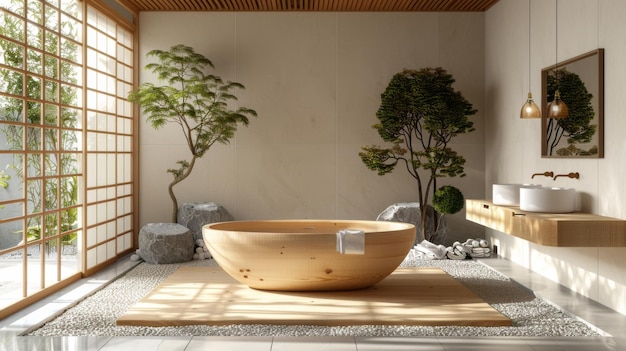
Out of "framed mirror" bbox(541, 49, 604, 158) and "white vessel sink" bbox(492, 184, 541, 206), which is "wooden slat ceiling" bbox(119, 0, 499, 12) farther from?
"white vessel sink" bbox(492, 184, 541, 206)

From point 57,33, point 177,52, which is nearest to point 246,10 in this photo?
point 177,52

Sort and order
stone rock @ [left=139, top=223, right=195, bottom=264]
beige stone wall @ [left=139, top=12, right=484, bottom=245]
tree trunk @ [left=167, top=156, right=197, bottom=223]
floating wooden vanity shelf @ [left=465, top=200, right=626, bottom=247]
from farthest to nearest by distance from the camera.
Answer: beige stone wall @ [left=139, top=12, right=484, bottom=245] → tree trunk @ [left=167, top=156, right=197, bottom=223] → stone rock @ [left=139, top=223, right=195, bottom=264] → floating wooden vanity shelf @ [left=465, top=200, right=626, bottom=247]

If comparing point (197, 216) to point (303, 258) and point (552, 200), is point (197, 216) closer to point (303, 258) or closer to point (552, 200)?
point (303, 258)

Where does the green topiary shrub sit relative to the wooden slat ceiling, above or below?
below

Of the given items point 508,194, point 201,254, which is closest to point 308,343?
point 508,194

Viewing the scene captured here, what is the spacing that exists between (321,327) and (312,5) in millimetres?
4653

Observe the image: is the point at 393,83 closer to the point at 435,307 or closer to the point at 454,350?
the point at 435,307

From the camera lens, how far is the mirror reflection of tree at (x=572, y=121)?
509 cm

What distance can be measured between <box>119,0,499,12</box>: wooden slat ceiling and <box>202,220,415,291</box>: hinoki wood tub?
346 cm

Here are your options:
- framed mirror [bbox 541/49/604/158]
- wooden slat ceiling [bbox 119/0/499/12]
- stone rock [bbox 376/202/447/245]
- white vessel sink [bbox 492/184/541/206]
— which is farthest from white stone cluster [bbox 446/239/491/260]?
wooden slat ceiling [bbox 119/0/499/12]

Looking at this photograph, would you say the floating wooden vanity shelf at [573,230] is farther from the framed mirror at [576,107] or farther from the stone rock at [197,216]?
the stone rock at [197,216]

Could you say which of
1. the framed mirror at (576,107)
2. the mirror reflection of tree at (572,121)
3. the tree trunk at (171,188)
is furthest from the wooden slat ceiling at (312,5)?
the mirror reflection of tree at (572,121)

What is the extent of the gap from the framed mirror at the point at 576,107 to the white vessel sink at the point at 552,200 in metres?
0.33

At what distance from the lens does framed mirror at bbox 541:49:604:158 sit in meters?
4.89
